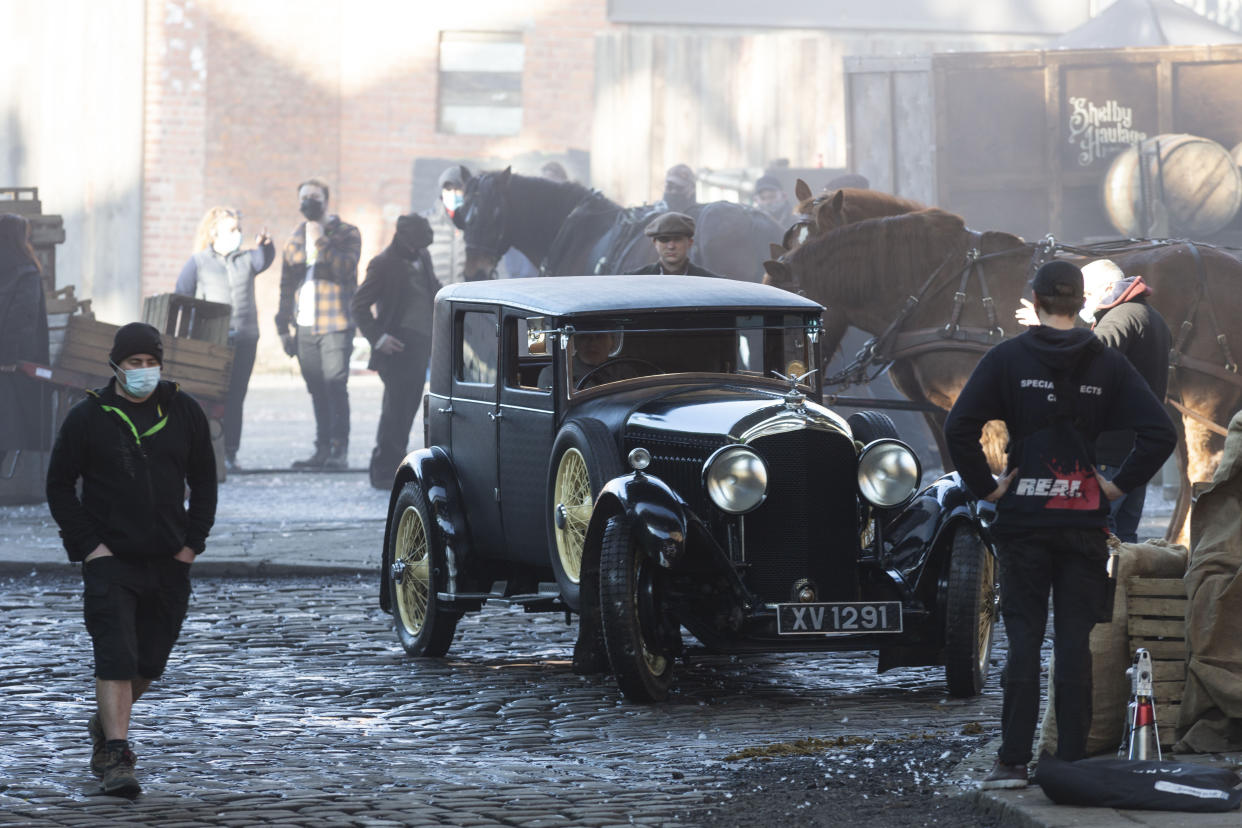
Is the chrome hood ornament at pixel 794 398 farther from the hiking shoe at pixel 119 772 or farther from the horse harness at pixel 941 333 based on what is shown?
the hiking shoe at pixel 119 772

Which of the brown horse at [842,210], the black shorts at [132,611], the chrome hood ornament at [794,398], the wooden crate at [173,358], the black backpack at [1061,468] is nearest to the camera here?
the black backpack at [1061,468]

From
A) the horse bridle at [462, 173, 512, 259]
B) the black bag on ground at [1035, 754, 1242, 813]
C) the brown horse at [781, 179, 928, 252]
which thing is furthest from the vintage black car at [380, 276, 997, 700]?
the horse bridle at [462, 173, 512, 259]

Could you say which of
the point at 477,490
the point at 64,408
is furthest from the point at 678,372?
the point at 64,408

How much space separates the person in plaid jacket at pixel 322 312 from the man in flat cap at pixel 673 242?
6.33 metres

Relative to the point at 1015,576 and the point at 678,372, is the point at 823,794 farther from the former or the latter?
the point at 678,372

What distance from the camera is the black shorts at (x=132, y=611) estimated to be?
20.9ft

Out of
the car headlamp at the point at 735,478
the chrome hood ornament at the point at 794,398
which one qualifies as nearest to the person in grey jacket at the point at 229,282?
the chrome hood ornament at the point at 794,398

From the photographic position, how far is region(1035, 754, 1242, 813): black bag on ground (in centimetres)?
546

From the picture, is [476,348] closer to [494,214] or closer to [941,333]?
[941,333]

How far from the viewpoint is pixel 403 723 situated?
7.55 meters

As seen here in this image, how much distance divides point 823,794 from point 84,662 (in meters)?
4.02

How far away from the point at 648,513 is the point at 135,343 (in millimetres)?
2049

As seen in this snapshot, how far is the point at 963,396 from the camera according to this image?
233 inches

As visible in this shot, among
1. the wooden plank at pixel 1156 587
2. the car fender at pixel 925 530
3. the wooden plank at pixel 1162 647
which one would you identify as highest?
the car fender at pixel 925 530
